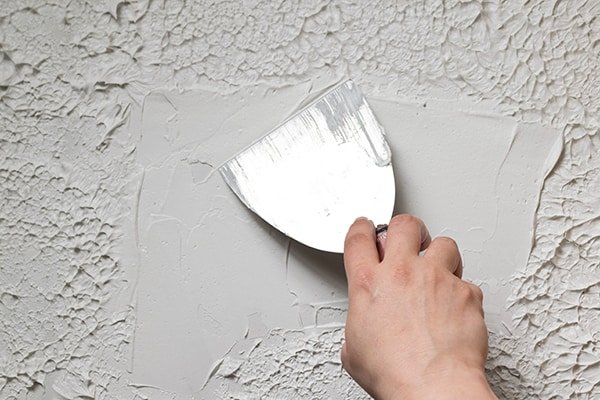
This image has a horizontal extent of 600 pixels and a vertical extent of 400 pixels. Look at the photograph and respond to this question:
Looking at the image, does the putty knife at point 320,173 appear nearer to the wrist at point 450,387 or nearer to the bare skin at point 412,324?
the bare skin at point 412,324

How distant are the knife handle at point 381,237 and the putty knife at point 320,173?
36 mm

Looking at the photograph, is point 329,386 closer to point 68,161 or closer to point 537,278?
point 537,278

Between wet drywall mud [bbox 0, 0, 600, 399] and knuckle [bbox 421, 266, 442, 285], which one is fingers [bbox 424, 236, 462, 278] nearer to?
knuckle [bbox 421, 266, 442, 285]

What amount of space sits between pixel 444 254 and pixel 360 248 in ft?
0.25

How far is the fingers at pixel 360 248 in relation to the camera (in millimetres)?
653

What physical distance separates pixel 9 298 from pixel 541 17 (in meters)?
0.67

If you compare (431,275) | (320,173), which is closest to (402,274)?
(431,275)

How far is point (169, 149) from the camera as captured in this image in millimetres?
792

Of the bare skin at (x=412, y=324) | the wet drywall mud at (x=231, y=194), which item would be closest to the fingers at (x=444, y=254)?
the bare skin at (x=412, y=324)

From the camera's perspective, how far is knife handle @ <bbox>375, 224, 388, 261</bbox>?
0.68m

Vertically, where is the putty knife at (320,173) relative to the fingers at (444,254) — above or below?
above

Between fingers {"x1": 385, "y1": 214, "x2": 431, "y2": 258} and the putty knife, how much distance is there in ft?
0.23

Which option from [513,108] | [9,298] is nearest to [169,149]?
[9,298]

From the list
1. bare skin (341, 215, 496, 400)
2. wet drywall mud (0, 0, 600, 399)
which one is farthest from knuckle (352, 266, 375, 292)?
wet drywall mud (0, 0, 600, 399)
